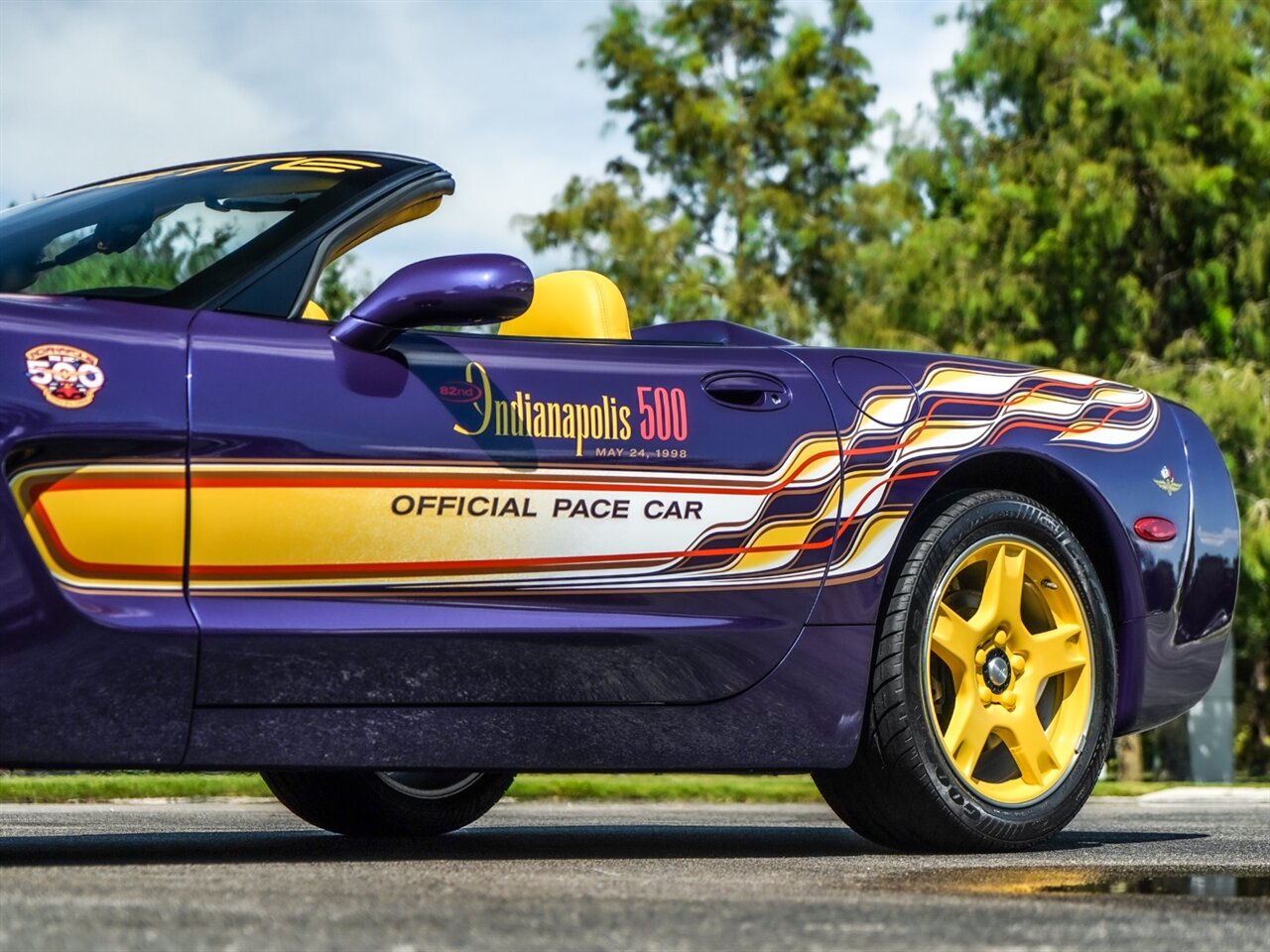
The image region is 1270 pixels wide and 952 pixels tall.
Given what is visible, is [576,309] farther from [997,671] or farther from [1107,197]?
[1107,197]

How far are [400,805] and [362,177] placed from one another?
184cm

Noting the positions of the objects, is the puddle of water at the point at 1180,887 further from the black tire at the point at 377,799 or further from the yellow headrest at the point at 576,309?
the black tire at the point at 377,799

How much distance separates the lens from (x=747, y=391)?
13.4ft


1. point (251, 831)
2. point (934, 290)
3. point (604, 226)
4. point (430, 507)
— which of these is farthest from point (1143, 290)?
point (430, 507)

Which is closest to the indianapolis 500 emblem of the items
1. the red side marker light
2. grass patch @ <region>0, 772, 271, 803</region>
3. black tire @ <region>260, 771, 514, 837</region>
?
black tire @ <region>260, 771, 514, 837</region>

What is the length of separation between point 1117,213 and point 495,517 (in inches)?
622

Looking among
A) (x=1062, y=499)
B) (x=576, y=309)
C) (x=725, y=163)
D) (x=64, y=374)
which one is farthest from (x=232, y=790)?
(x=725, y=163)

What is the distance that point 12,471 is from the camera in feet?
10.6

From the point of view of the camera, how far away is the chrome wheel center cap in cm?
430

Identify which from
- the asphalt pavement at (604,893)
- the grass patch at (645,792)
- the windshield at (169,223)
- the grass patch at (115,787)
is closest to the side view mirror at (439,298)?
the windshield at (169,223)

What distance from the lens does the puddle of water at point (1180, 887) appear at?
128 inches

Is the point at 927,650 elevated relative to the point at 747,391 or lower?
lower

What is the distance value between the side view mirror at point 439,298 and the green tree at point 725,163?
2130 cm

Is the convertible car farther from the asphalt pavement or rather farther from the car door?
the asphalt pavement
